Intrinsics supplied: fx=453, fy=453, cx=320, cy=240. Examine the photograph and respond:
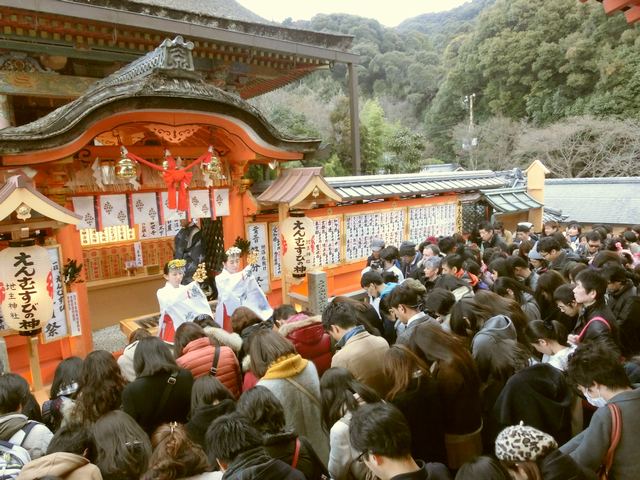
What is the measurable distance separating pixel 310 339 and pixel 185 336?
1.25 meters

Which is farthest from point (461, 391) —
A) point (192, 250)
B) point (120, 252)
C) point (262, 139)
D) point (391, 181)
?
point (120, 252)

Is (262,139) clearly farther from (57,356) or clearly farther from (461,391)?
(461,391)

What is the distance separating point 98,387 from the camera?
3.54m

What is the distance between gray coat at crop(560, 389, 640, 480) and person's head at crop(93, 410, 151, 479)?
2.73 metres

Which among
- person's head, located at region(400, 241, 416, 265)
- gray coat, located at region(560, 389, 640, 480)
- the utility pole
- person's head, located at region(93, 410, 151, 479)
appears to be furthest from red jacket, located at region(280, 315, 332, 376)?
the utility pole

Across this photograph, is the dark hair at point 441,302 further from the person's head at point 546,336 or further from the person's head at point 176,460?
the person's head at point 176,460

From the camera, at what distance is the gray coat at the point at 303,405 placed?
12.0 ft

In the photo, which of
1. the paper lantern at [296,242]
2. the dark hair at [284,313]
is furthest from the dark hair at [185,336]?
the paper lantern at [296,242]

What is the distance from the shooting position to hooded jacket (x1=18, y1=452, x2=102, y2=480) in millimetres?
2468

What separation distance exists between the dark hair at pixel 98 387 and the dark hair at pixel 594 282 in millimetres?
4565

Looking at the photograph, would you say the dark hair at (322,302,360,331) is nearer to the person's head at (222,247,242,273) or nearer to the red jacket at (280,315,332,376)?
the red jacket at (280,315,332,376)

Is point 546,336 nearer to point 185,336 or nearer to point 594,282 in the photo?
point 594,282

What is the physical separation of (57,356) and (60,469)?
6166 mm

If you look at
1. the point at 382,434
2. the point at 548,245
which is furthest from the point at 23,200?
the point at 548,245
